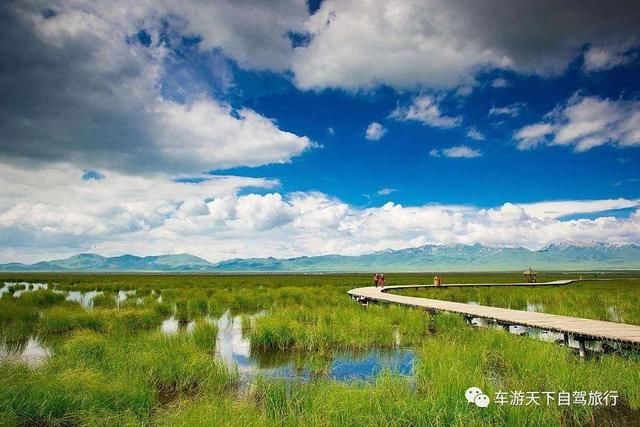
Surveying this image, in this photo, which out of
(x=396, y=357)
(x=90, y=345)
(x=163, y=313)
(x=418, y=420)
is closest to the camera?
(x=418, y=420)

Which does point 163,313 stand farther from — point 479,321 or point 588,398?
point 588,398

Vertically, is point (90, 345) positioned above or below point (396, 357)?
above

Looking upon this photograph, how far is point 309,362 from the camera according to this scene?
12.2 metres

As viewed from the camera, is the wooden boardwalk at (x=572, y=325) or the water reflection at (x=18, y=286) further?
the water reflection at (x=18, y=286)

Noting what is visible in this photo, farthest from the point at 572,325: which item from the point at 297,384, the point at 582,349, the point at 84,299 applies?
the point at 84,299

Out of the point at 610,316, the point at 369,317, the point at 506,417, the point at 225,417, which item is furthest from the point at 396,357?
the point at 610,316

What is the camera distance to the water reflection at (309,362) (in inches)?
434

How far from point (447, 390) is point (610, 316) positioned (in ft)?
58.3

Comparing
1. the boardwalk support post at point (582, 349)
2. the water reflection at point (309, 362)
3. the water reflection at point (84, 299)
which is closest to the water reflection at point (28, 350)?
the water reflection at point (309, 362)

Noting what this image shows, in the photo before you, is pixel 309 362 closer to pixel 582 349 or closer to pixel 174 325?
pixel 582 349

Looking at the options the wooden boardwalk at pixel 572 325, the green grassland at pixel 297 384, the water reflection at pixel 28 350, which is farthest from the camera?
the water reflection at pixel 28 350

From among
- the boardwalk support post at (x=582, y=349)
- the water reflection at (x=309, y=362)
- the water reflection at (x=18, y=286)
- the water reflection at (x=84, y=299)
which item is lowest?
the water reflection at (x=309, y=362)

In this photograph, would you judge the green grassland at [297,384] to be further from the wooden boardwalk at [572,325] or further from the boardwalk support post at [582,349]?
the wooden boardwalk at [572,325]

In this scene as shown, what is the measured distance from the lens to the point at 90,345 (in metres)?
11.8
